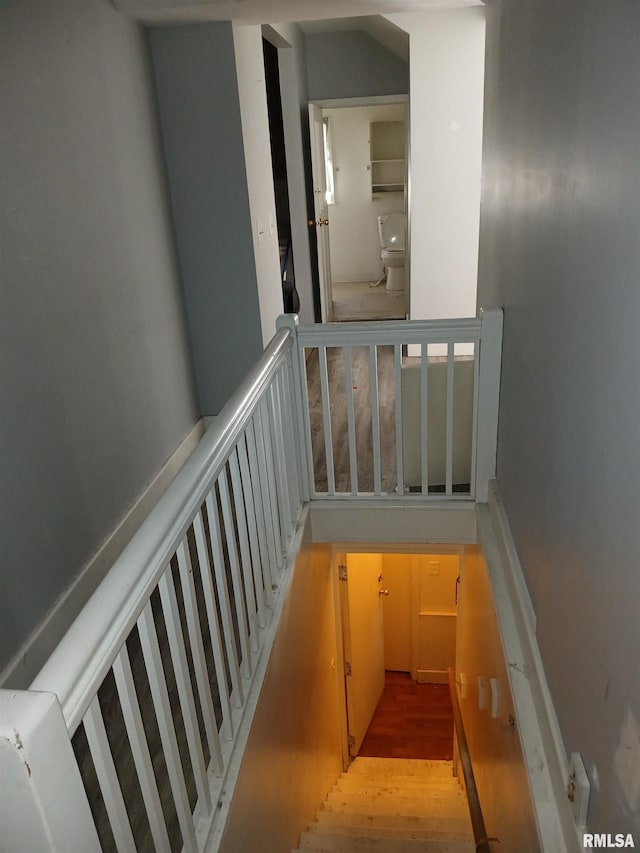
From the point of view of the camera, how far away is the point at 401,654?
6109 mm

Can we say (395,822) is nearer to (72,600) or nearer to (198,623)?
(72,600)

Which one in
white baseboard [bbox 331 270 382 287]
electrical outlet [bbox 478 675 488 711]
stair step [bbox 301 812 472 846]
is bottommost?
stair step [bbox 301 812 472 846]

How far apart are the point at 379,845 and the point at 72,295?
255 centimetres

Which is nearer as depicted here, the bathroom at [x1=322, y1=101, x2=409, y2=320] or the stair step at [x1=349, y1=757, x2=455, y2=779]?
the stair step at [x1=349, y1=757, x2=455, y2=779]

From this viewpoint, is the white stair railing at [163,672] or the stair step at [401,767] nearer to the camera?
the white stair railing at [163,672]

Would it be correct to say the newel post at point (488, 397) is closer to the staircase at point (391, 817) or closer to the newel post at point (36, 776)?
the staircase at point (391, 817)

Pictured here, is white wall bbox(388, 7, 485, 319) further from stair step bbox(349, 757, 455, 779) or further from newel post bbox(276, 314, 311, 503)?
stair step bbox(349, 757, 455, 779)

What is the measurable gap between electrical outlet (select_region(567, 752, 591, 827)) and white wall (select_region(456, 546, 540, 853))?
26 cm

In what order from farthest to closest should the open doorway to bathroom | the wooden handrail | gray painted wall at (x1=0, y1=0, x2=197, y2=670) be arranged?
the open doorway to bathroom < the wooden handrail < gray painted wall at (x1=0, y1=0, x2=197, y2=670)

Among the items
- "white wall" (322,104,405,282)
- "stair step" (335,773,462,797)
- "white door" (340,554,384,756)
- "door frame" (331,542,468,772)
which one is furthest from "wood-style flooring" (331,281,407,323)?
"stair step" (335,773,462,797)

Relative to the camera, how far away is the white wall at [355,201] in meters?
7.46

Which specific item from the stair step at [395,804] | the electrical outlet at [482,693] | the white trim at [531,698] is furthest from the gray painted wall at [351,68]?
the stair step at [395,804]

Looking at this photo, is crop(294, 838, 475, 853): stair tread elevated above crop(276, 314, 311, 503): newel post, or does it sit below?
below

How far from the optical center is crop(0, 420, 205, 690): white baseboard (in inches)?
73.4
